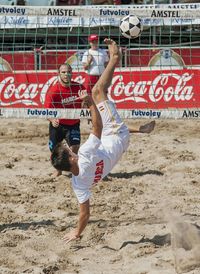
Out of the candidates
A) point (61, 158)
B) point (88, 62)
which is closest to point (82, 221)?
point (61, 158)

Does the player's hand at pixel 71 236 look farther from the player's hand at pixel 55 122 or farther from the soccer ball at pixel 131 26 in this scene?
the soccer ball at pixel 131 26

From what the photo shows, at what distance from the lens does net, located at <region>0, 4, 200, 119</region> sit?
738cm

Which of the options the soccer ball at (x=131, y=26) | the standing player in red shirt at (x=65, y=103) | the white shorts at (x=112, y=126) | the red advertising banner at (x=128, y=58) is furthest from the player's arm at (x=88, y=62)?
the white shorts at (x=112, y=126)

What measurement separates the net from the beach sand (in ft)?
2.53

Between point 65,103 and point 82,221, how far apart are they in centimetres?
263

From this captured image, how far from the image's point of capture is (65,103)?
7777mm

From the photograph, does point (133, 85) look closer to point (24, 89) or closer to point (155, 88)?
point (155, 88)

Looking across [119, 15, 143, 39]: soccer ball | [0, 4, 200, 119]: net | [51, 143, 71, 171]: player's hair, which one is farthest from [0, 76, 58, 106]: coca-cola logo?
[51, 143, 71, 171]: player's hair

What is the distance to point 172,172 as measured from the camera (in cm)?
818

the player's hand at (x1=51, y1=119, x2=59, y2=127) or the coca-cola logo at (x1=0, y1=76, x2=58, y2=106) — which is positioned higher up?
the player's hand at (x1=51, y1=119, x2=59, y2=127)

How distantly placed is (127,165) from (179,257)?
3741 mm

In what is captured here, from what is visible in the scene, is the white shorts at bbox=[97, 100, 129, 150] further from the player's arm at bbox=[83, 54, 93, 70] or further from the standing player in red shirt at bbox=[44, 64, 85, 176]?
the player's arm at bbox=[83, 54, 93, 70]

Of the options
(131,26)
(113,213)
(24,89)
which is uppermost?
(131,26)

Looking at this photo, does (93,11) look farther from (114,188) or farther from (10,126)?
(10,126)
